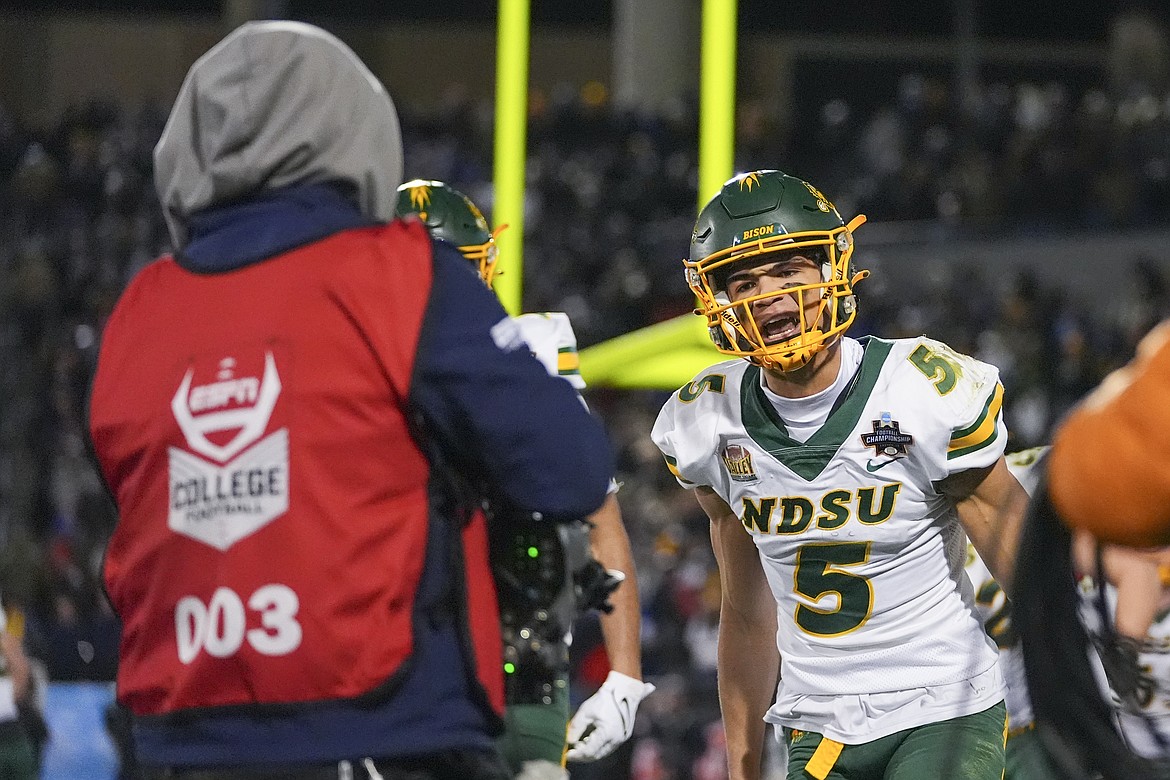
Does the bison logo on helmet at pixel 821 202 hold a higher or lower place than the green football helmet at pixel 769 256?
higher

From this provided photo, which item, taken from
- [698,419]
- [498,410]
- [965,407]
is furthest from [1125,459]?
[698,419]

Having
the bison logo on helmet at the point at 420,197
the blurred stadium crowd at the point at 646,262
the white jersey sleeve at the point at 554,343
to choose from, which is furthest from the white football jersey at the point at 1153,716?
the blurred stadium crowd at the point at 646,262

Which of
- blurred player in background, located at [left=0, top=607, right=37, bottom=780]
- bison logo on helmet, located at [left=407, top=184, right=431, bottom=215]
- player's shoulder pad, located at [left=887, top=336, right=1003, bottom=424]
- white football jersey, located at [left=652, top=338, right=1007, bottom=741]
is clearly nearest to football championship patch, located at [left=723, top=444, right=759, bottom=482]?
white football jersey, located at [left=652, top=338, right=1007, bottom=741]

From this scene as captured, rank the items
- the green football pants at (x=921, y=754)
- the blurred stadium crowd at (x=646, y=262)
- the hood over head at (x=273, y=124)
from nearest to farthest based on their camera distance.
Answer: the hood over head at (x=273, y=124) → the green football pants at (x=921, y=754) → the blurred stadium crowd at (x=646, y=262)

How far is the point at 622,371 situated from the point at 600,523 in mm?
2749

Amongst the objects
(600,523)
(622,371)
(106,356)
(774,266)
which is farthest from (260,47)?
(622,371)

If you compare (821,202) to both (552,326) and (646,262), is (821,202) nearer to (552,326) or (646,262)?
(552,326)

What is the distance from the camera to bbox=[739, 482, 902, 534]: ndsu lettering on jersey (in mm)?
2988

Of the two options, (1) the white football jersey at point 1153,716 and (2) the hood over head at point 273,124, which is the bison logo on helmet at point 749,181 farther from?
(2) the hood over head at point 273,124

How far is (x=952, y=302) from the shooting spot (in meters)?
11.1

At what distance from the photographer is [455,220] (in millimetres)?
3820

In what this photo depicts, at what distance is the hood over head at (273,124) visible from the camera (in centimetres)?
190

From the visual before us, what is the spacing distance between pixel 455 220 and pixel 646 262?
865 centimetres

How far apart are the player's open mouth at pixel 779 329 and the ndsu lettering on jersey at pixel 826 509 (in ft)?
0.93
